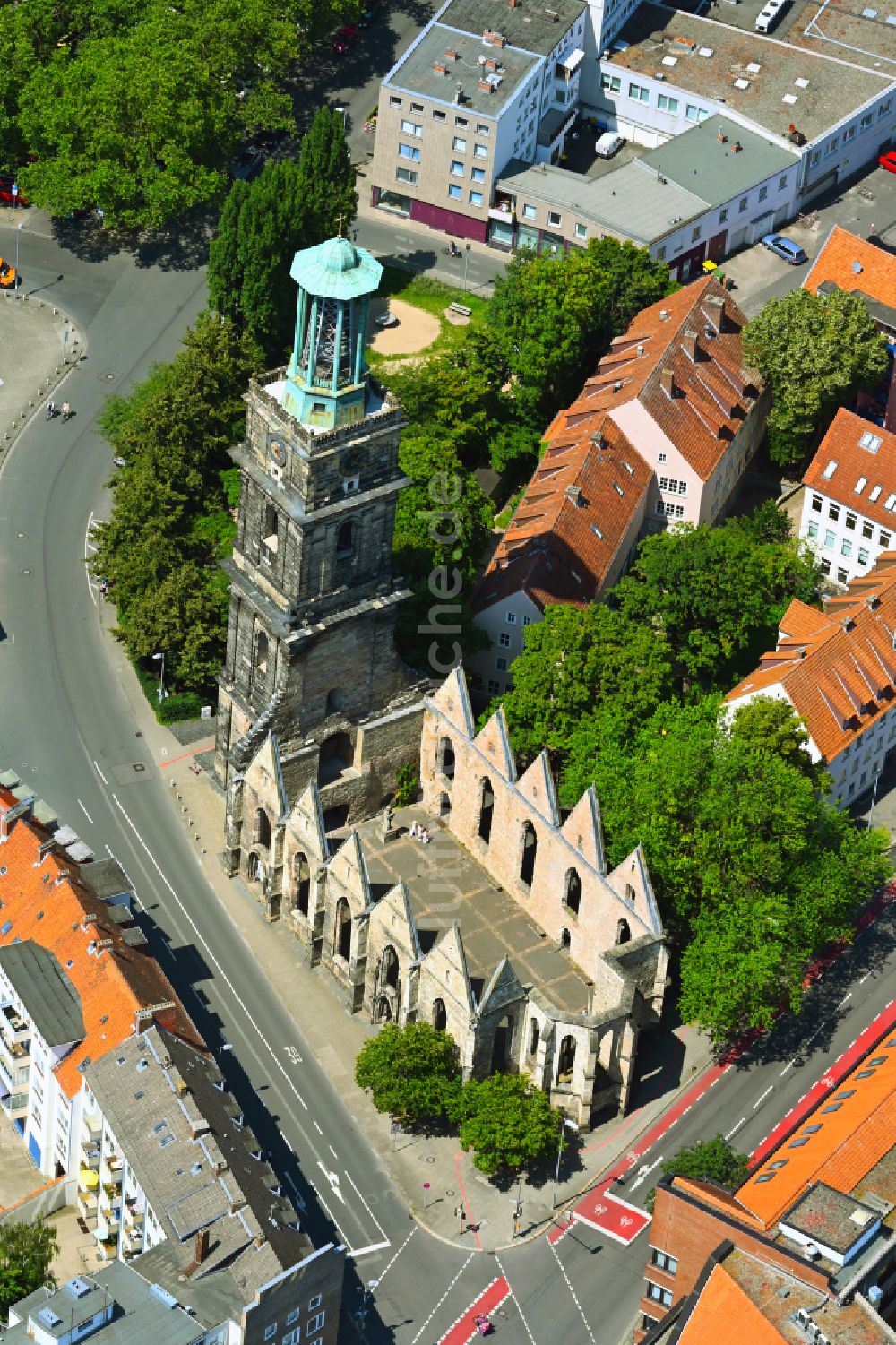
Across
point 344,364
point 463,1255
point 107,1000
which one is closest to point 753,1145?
point 463,1255

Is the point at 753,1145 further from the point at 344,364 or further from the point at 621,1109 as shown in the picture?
the point at 344,364

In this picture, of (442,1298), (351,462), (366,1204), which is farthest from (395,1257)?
(351,462)

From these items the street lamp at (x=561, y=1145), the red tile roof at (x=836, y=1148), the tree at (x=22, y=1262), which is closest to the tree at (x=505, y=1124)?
the street lamp at (x=561, y=1145)

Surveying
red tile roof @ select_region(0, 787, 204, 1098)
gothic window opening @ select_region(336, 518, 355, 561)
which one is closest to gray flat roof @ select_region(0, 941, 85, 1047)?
red tile roof @ select_region(0, 787, 204, 1098)

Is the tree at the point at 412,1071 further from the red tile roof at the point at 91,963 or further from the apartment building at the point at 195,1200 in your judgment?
the red tile roof at the point at 91,963

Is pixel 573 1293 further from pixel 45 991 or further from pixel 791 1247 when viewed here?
pixel 45 991
